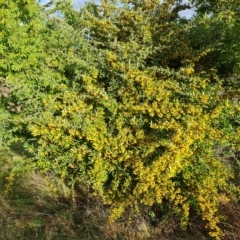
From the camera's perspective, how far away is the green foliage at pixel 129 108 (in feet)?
13.6

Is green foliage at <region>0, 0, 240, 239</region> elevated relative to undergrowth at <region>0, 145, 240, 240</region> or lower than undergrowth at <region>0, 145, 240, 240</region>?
elevated

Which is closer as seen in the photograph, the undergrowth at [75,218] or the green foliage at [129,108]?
the green foliage at [129,108]

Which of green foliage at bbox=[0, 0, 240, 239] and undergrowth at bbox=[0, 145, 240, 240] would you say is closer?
green foliage at bbox=[0, 0, 240, 239]

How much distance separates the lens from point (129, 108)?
4.39 metres

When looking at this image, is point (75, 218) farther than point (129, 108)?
Yes

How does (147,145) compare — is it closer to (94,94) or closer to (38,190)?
(94,94)

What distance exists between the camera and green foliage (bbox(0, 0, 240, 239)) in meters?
4.15

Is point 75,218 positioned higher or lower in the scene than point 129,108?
lower

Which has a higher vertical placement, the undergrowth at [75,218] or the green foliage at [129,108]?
the green foliage at [129,108]

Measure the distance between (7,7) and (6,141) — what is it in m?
2.04

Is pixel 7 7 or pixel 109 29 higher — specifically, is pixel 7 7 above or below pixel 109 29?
above

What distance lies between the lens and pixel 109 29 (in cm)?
566

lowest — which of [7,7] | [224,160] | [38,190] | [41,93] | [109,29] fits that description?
[224,160]

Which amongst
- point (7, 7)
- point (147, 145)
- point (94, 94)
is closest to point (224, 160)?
point (147, 145)
